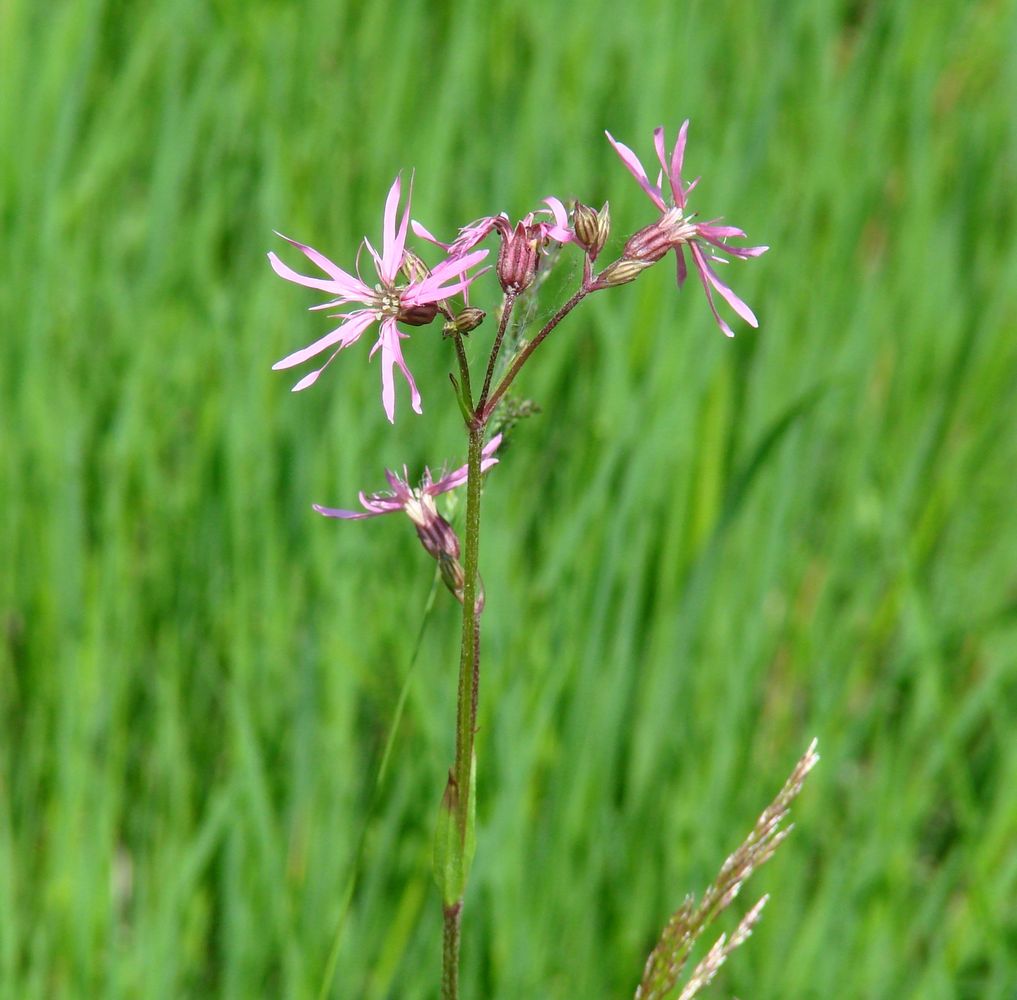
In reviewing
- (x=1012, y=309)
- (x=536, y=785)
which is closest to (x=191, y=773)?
(x=536, y=785)

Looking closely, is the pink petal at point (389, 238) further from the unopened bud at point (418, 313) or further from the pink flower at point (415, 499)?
the pink flower at point (415, 499)

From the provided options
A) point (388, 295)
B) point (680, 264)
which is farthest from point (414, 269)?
point (680, 264)

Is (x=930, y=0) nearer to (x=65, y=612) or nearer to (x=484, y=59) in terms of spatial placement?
(x=484, y=59)

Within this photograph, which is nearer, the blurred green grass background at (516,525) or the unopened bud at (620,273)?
the unopened bud at (620,273)

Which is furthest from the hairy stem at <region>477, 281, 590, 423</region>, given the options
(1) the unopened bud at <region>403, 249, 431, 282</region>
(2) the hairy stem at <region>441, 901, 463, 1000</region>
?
(2) the hairy stem at <region>441, 901, 463, 1000</region>

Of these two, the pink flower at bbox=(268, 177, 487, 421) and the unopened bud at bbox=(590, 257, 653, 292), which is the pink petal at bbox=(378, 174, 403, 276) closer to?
the pink flower at bbox=(268, 177, 487, 421)

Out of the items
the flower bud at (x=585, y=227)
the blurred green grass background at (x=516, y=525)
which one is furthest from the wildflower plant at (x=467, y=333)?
the blurred green grass background at (x=516, y=525)

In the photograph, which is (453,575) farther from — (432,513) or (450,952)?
(450,952)
